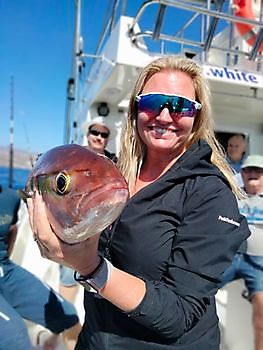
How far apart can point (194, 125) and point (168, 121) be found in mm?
141

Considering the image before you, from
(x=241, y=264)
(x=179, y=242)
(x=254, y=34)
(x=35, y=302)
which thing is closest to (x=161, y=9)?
(x=254, y=34)

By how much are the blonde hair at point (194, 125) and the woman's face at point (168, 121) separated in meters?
0.03

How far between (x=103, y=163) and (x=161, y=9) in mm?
2976

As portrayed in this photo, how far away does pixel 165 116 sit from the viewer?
1145 millimetres

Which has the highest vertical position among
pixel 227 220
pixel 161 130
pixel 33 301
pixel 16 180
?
pixel 161 130

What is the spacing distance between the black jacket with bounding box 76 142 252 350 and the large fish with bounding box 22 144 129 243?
0.26m

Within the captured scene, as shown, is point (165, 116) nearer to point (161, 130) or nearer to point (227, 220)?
point (161, 130)

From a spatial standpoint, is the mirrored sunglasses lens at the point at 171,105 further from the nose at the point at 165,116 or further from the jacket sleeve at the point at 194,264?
the jacket sleeve at the point at 194,264

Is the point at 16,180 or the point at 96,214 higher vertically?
the point at 96,214

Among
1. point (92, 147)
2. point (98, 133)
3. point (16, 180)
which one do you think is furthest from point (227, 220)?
point (16, 180)

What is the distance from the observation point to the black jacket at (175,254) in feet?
3.09

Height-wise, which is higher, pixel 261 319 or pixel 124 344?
pixel 124 344

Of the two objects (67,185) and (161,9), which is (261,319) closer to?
(67,185)

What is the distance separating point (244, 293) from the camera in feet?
8.90
